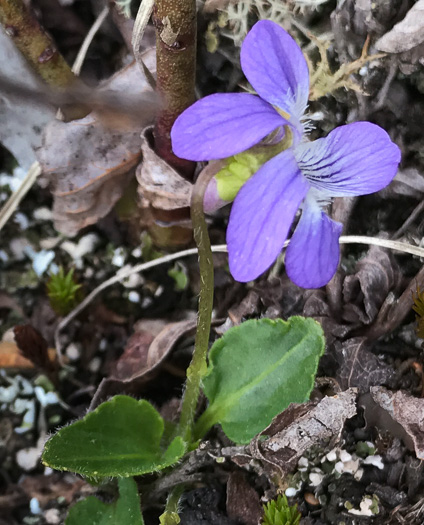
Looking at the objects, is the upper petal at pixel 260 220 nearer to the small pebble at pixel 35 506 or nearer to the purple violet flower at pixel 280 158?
the purple violet flower at pixel 280 158

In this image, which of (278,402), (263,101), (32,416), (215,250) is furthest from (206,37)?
(32,416)

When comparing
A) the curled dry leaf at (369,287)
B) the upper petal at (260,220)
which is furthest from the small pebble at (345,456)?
the upper petal at (260,220)

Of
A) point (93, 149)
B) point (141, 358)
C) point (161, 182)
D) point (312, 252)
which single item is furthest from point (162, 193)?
point (312, 252)

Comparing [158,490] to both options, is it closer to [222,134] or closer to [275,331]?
[275,331]

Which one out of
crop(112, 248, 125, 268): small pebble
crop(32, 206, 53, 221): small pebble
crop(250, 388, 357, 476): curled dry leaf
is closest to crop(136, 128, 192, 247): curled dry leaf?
crop(112, 248, 125, 268): small pebble

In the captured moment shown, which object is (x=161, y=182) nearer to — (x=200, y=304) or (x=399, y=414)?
(x=200, y=304)

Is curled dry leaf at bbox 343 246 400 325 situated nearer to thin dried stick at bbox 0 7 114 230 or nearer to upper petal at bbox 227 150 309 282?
upper petal at bbox 227 150 309 282
